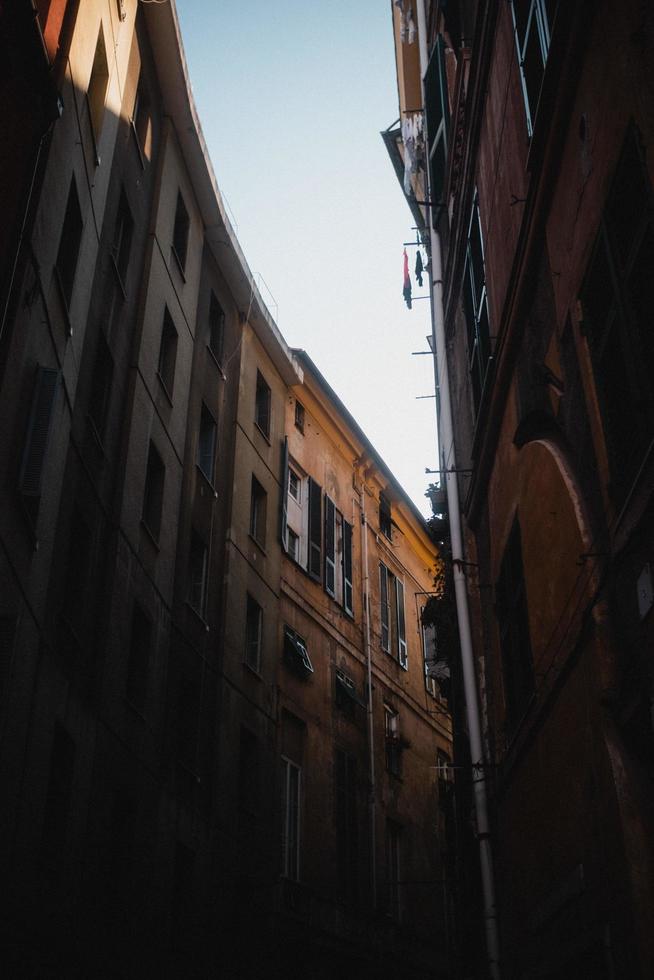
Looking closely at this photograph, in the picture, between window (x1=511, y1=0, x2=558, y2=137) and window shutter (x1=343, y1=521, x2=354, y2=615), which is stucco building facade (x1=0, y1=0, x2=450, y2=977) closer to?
window shutter (x1=343, y1=521, x2=354, y2=615)

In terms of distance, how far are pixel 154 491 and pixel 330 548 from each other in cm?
782

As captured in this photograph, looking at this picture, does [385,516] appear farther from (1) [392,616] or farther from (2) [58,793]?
(2) [58,793]

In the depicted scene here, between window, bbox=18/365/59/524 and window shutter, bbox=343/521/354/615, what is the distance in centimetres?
1373

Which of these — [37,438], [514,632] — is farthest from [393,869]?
[37,438]

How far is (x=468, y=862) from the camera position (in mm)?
13930

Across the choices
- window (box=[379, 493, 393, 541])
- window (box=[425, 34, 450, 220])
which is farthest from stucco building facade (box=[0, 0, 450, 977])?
window (box=[425, 34, 450, 220])

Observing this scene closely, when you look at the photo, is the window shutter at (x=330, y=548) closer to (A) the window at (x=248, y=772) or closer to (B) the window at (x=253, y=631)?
(B) the window at (x=253, y=631)

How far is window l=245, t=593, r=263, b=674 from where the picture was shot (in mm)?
20141

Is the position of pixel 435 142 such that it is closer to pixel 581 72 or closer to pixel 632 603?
Result: pixel 581 72

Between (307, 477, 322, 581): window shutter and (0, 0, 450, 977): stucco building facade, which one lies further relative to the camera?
(307, 477, 322, 581): window shutter

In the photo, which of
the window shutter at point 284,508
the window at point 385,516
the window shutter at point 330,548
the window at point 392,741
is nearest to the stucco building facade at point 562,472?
the window shutter at point 284,508

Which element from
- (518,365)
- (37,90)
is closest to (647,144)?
(518,365)

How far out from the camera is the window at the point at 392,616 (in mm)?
26641

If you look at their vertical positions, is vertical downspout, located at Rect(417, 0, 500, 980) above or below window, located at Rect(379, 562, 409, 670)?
below
